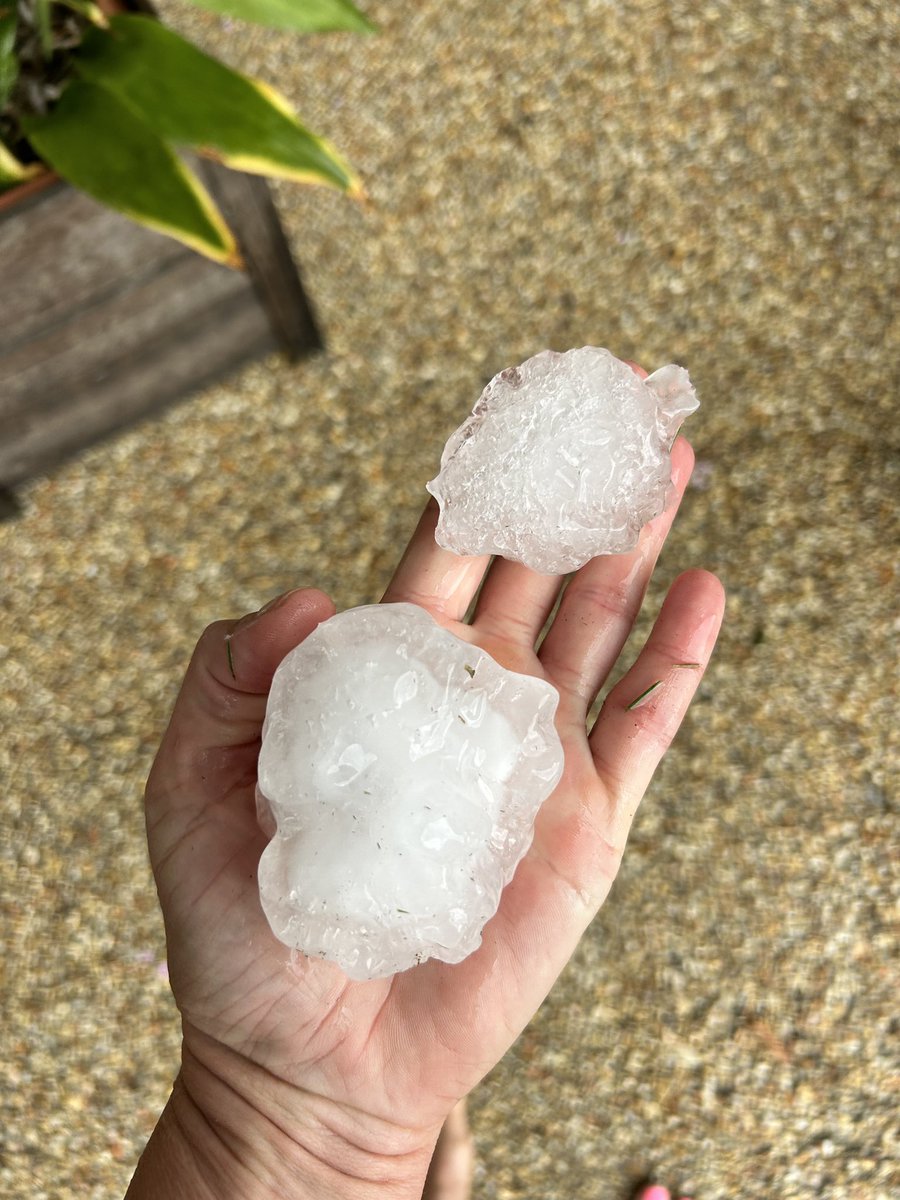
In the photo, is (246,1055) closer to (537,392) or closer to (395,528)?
(537,392)

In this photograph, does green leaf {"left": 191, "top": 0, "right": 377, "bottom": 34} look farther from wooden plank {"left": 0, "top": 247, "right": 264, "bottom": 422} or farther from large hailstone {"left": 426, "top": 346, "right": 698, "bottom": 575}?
large hailstone {"left": 426, "top": 346, "right": 698, "bottom": 575}

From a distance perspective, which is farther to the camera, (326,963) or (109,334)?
(109,334)

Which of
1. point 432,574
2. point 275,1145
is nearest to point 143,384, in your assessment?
point 432,574

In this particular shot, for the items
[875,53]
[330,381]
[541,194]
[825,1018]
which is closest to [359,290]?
[330,381]

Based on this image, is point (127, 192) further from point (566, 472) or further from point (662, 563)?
point (662, 563)

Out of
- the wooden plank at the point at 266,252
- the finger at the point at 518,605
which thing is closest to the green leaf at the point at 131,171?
the wooden plank at the point at 266,252

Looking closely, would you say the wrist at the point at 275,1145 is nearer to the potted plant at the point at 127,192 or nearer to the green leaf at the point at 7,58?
the potted plant at the point at 127,192
